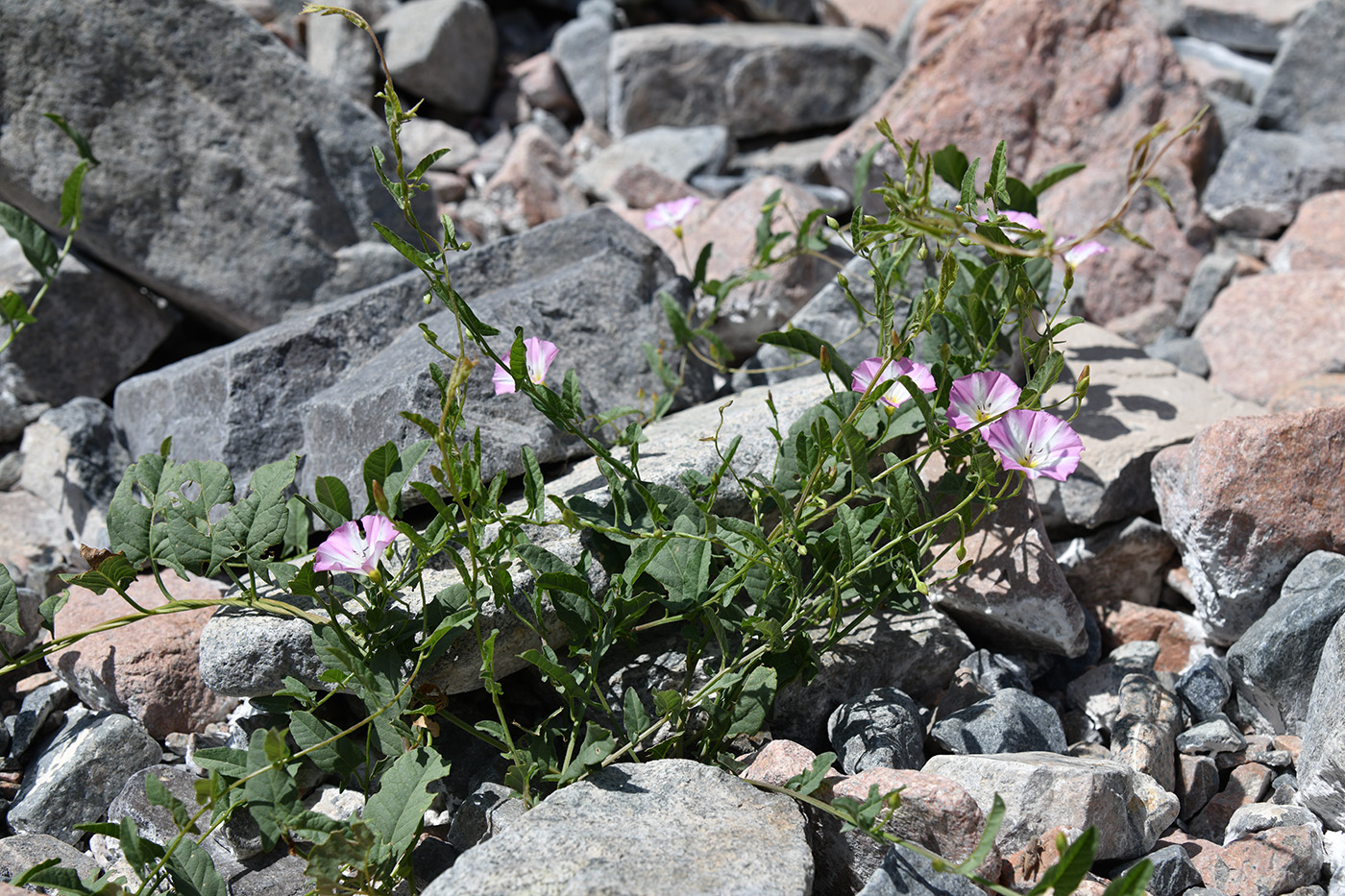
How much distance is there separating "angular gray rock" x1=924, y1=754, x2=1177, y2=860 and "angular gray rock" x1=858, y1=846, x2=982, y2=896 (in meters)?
0.22

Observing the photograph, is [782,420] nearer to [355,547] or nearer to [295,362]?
[355,547]

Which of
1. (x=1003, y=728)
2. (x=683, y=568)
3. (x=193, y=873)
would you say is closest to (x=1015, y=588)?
(x=1003, y=728)

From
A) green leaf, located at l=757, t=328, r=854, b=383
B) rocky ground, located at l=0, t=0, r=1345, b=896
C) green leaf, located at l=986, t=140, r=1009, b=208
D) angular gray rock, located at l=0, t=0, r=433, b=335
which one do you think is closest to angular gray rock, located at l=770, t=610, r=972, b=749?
rocky ground, located at l=0, t=0, r=1345, b=896

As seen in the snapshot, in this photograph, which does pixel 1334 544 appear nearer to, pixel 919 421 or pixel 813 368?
pixel 919 421

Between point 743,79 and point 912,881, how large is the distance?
14.7 feet

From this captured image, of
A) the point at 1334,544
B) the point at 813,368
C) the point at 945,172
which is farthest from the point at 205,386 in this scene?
the point at 1334,544

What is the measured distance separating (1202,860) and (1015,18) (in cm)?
342

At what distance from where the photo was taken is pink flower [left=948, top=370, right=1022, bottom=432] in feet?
6.44

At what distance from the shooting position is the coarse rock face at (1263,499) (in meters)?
2.32

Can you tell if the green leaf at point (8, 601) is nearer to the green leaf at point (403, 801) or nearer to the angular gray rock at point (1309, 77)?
the green leaf at point (403, 801)

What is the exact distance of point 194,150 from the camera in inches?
135

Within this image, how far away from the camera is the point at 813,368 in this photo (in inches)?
113

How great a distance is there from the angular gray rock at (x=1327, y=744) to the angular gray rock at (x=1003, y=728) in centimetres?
44

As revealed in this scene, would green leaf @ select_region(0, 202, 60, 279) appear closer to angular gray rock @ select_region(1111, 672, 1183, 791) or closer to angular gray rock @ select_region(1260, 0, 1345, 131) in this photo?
angular gray rock @ select_region(1111, 672, 1183, 791)
